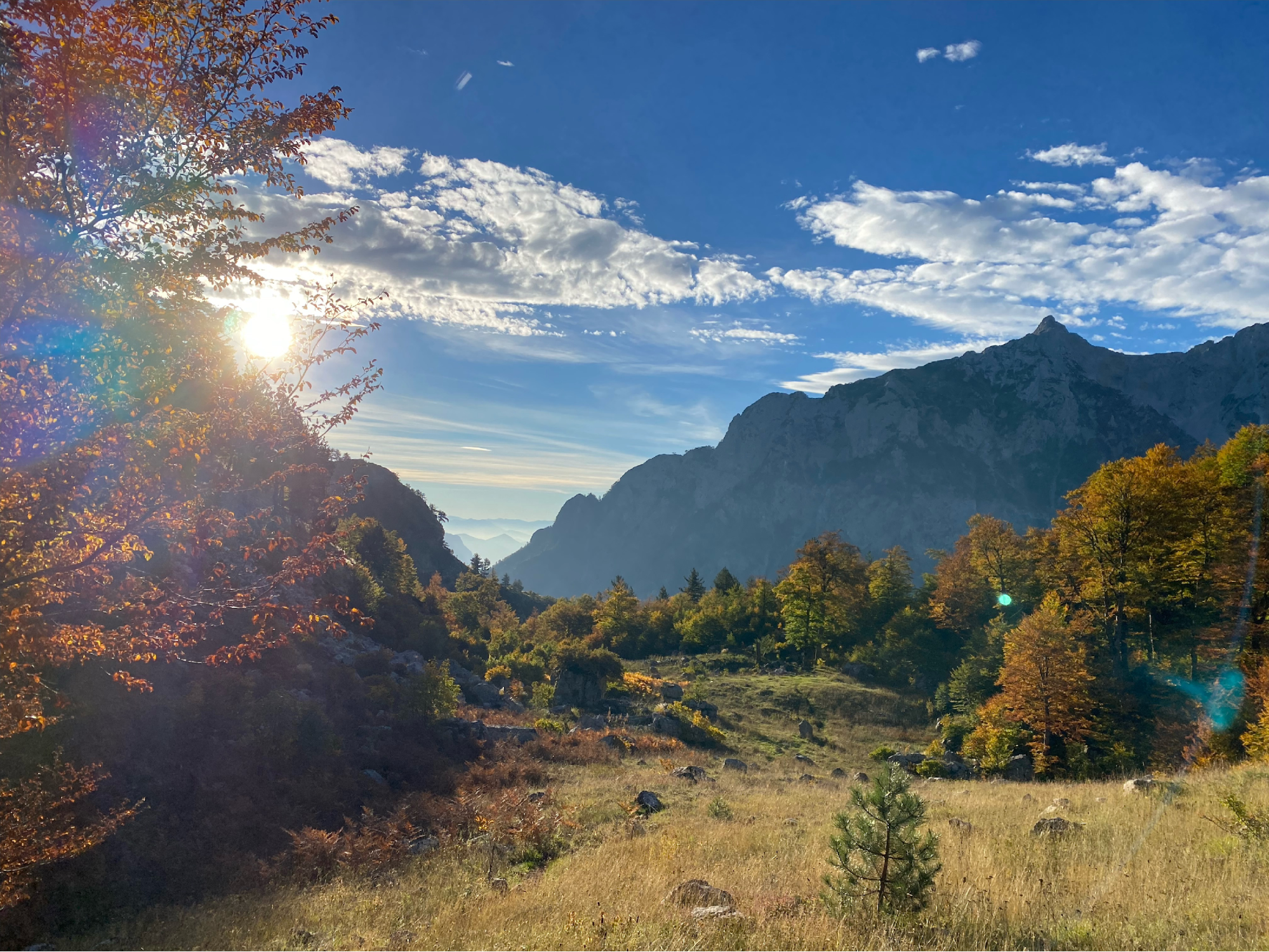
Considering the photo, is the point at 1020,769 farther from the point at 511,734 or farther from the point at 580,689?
the point at 580,689

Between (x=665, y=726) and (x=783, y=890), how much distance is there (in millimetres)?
28081

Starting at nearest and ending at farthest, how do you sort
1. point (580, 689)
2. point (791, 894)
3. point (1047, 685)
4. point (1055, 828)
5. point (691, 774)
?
point (791, 894), point (1055, 828), point (691, 774), point (1047, 685), point (580, 689)

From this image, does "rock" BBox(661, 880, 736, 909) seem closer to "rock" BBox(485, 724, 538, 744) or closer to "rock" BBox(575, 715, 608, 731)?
"rock" BBox(485, 724, 538, 744)

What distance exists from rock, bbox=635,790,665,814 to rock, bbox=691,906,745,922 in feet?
38.0

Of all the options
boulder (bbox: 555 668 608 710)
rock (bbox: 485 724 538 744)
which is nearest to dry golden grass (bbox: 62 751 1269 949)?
rock (bbox: 485 724 538 744)

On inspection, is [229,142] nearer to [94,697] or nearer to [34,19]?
[34,19]

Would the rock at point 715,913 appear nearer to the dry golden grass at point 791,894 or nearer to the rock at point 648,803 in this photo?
the dry golden grass at point 791,894

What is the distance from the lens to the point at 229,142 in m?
5.79

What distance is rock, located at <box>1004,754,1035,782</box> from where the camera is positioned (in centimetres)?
2847

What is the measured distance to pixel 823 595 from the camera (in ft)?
179

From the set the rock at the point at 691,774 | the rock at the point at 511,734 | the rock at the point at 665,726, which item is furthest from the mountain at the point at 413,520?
the rock at the point at 691,774

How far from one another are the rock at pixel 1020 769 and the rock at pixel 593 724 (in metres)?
21.5

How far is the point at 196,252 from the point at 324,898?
12.2m

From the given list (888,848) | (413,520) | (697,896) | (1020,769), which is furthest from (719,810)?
(413,520)
